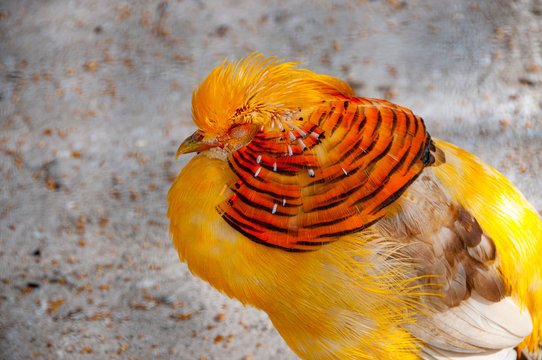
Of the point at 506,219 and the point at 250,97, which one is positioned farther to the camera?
the point at 506,219

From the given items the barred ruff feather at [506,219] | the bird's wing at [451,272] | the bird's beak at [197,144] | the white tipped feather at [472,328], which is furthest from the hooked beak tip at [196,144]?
the white tipped feather at [472,328]

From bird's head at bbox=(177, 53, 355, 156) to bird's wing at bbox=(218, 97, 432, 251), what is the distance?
3cm

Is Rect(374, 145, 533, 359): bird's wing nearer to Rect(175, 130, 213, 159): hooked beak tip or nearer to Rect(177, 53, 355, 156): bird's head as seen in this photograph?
Rect(177, 53, 355, 156): bird's head

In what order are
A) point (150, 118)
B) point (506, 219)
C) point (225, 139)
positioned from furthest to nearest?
point (150, 118) < point (506, 219) < point (225, 139)

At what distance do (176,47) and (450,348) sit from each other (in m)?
2.05

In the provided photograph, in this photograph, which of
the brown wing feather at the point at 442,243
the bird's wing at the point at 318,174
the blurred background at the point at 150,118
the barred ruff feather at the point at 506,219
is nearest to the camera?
the bird's wing at the point at 318,174

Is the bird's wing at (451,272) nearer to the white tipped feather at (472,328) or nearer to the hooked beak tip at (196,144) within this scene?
the white tipped feather at (472,328)

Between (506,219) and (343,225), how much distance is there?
22.0 inches

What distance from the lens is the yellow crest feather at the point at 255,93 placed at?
51.2 inches

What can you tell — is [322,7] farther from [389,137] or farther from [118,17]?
[389,137]

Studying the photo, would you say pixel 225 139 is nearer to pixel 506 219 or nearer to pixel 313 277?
pixel 313 277

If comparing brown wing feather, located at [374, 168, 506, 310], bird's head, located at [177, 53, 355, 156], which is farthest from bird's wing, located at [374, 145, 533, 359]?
bird's head, located at [177, 53, 355, 156]

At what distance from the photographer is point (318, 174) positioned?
1.27 m

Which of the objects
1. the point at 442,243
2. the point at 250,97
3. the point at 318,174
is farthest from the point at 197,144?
the point at 442,243
